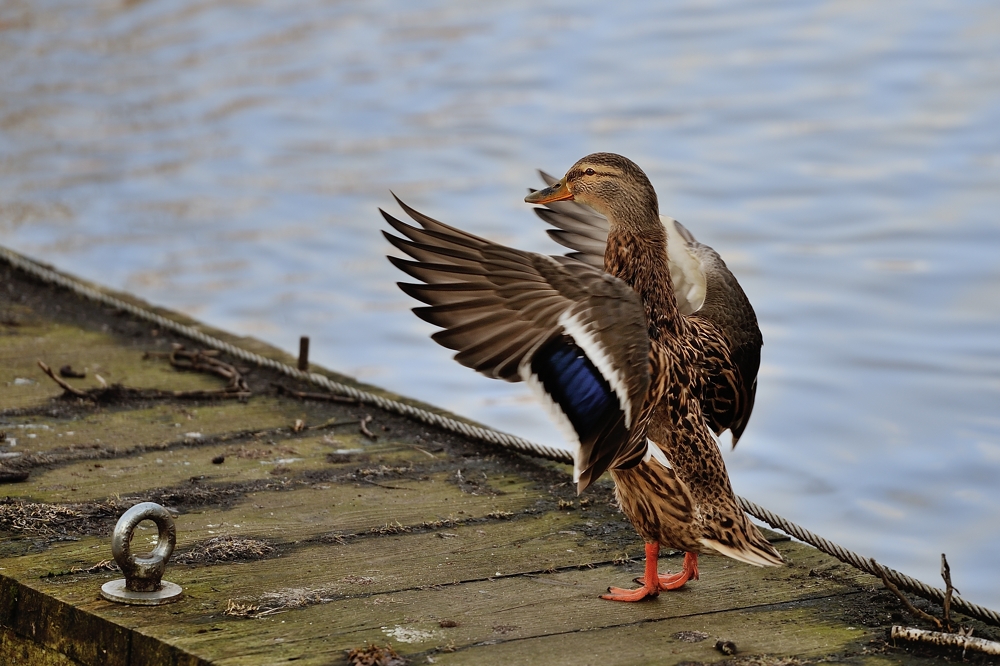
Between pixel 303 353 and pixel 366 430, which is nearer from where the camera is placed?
pixel 366 430

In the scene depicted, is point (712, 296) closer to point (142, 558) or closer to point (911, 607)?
point (911, 607)

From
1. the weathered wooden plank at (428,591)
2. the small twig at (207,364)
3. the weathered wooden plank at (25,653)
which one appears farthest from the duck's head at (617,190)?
the small twig at (207,364)

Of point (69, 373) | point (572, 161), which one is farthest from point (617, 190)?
point (572, 161)

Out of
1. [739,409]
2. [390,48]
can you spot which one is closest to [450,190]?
[390,48]

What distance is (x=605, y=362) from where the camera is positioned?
3.47m

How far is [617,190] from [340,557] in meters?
1.23

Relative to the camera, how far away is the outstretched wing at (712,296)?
4.05m

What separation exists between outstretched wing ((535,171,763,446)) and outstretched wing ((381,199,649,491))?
58 centimetres

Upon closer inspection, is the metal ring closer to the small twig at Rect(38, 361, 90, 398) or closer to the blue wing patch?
the blue wing patch

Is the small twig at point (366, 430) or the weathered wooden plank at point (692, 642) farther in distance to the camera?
the small twig at point (366, 430)

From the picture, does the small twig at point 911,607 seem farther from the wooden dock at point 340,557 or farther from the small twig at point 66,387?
the small twig at point 66,387

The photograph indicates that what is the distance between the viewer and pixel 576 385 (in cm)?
347

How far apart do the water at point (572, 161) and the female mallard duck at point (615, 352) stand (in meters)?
3.02

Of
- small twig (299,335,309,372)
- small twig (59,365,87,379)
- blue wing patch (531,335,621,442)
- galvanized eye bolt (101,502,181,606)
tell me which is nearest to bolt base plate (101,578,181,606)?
galvanized eye bolt (101,502,181,606)
